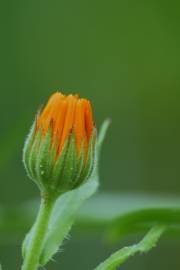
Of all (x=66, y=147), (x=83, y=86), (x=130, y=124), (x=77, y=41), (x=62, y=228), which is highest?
(x=77, y=41)

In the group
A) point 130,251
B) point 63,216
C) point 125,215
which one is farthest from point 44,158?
point 130,251

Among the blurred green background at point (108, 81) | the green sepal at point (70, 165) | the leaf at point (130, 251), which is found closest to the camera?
the leaf at point (130, 251)

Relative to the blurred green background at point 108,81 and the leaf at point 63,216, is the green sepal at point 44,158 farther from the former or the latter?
the blurred green background at point 108,81

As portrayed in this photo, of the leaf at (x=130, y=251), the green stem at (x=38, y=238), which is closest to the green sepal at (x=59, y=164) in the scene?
the green stem at (x=38, y=238)

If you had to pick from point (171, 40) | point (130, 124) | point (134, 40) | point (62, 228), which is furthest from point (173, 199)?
point (134, 40)

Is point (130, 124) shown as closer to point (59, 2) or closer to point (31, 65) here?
point (31, 65)

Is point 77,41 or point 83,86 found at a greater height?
point 77,41
